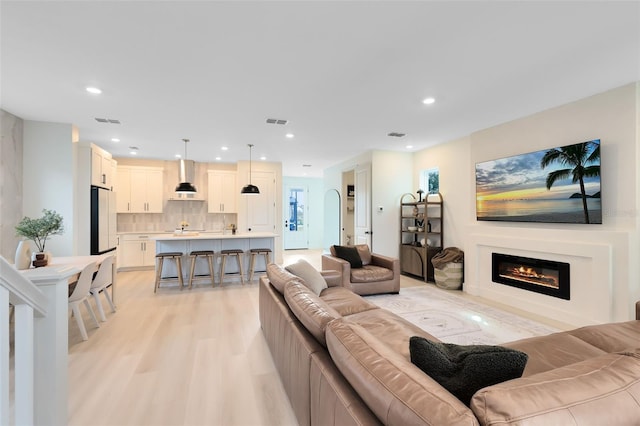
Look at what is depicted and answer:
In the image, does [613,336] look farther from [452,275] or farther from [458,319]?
[452,275]

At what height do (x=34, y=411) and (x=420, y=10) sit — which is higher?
(x=420, y=10)

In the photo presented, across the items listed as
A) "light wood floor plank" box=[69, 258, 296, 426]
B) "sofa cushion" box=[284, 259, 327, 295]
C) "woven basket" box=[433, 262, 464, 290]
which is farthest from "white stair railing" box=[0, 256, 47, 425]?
"woven basket" box=[433, 262, 464, 290]

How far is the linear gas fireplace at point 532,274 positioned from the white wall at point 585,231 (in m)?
0.08

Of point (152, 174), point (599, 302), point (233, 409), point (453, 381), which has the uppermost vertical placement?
point (152, 174)

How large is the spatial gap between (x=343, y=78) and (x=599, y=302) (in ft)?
12.6

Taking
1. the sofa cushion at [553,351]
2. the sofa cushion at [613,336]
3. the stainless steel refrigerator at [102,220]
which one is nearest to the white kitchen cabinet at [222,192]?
the stainless steel refrigerator at [102,220]

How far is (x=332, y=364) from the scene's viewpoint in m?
1.44

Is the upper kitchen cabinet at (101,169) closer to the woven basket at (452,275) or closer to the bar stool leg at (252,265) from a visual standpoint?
the bar stool leg at (252,265)

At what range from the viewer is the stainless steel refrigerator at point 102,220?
5066 mm

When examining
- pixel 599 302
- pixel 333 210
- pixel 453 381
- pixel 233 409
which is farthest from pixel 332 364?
pixel 333 210

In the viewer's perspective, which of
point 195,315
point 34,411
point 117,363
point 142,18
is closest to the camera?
point 34,411

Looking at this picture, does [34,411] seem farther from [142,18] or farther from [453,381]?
[142,18]

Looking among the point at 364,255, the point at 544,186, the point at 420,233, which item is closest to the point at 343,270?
the point at 364,255

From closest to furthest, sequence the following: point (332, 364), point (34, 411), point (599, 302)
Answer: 1. point (34, 411)
2. point (332, 364)
3. point (599, 302)
